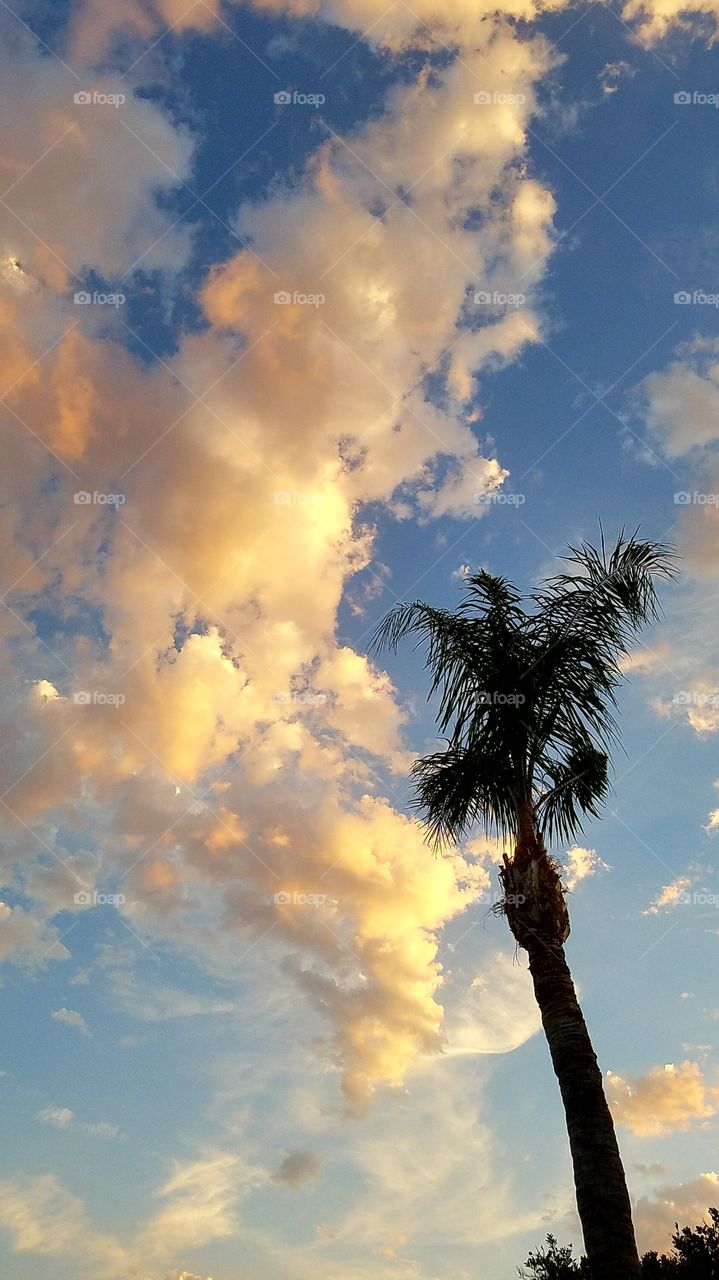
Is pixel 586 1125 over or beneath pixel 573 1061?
beneath

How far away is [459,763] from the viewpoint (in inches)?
516

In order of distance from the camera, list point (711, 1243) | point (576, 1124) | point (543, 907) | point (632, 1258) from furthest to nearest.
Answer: point (711, 1243) < point (543, 907) < point (576, 1124) < point (632, 1258)

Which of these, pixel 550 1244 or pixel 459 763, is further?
pixel 550 1244

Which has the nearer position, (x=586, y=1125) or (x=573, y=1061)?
(x=586, y=1125)

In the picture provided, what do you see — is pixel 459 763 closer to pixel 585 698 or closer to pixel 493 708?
pixel 493 708

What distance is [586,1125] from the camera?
31.1 ft

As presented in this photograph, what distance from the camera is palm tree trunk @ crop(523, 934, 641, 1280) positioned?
28.7 ft

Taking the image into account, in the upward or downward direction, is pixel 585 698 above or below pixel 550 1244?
above

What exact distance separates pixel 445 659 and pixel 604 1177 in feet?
24.8

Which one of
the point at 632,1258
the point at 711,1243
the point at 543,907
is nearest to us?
the point at 632,1258

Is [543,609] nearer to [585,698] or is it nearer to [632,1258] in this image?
[585,698]

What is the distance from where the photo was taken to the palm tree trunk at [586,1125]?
876 cm

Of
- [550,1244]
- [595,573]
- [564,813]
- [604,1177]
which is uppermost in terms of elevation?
[595,573]

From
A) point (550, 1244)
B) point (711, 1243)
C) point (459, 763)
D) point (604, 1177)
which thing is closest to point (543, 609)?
point (459, 763)
